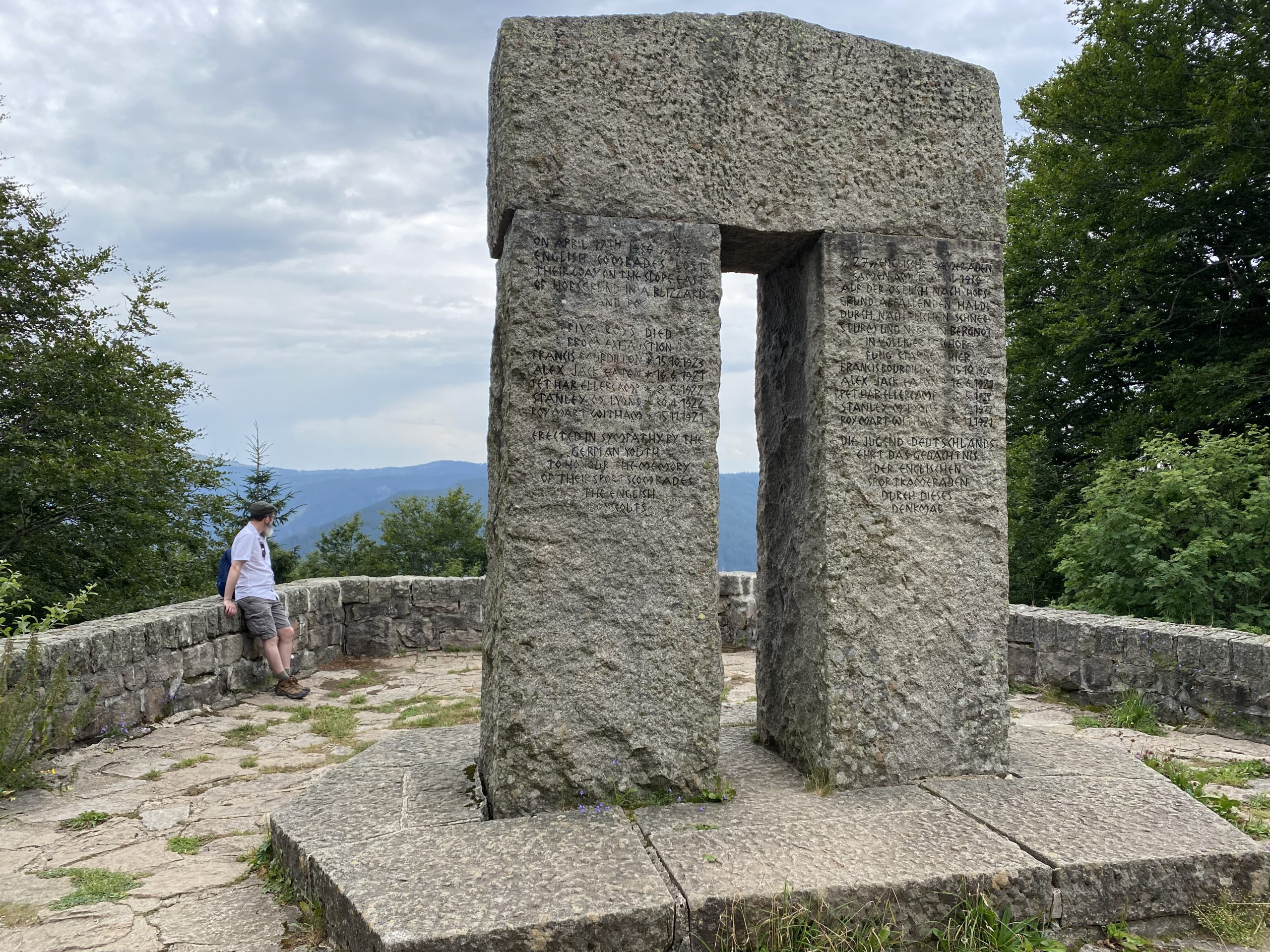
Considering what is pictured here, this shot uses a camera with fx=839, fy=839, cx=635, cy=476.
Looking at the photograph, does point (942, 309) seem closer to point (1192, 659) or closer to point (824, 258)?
point (824, 258)

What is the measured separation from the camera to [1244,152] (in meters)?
11.1

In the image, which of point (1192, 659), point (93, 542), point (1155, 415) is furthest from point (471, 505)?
point (1192, 659)

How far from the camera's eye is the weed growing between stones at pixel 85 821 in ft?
13.2

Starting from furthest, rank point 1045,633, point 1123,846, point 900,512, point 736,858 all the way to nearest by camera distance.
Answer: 1. point 1045,633
2. point 900,512
3. point 1123,846
4. point 736,858

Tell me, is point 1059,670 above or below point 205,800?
above

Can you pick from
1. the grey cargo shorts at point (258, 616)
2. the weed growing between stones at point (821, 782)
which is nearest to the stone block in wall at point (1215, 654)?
the weed growing between stones at point (821, 782)

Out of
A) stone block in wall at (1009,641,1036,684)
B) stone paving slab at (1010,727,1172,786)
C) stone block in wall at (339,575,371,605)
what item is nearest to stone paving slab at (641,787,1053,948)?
stone paving slab at (1010,727,1172,786)

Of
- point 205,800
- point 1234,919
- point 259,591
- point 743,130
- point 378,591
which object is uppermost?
point 743,130

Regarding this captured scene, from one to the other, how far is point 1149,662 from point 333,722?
5794 millimetres

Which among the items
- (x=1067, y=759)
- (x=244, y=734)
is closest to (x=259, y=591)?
(x=244, y=734)

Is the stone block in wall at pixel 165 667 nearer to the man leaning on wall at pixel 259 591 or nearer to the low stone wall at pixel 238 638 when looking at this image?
the low stone wall at pixel 238 638

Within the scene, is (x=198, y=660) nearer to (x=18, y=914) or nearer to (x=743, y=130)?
(x=18, y=914)

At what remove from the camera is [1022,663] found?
267 inches

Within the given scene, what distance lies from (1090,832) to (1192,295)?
12756 millimetres
